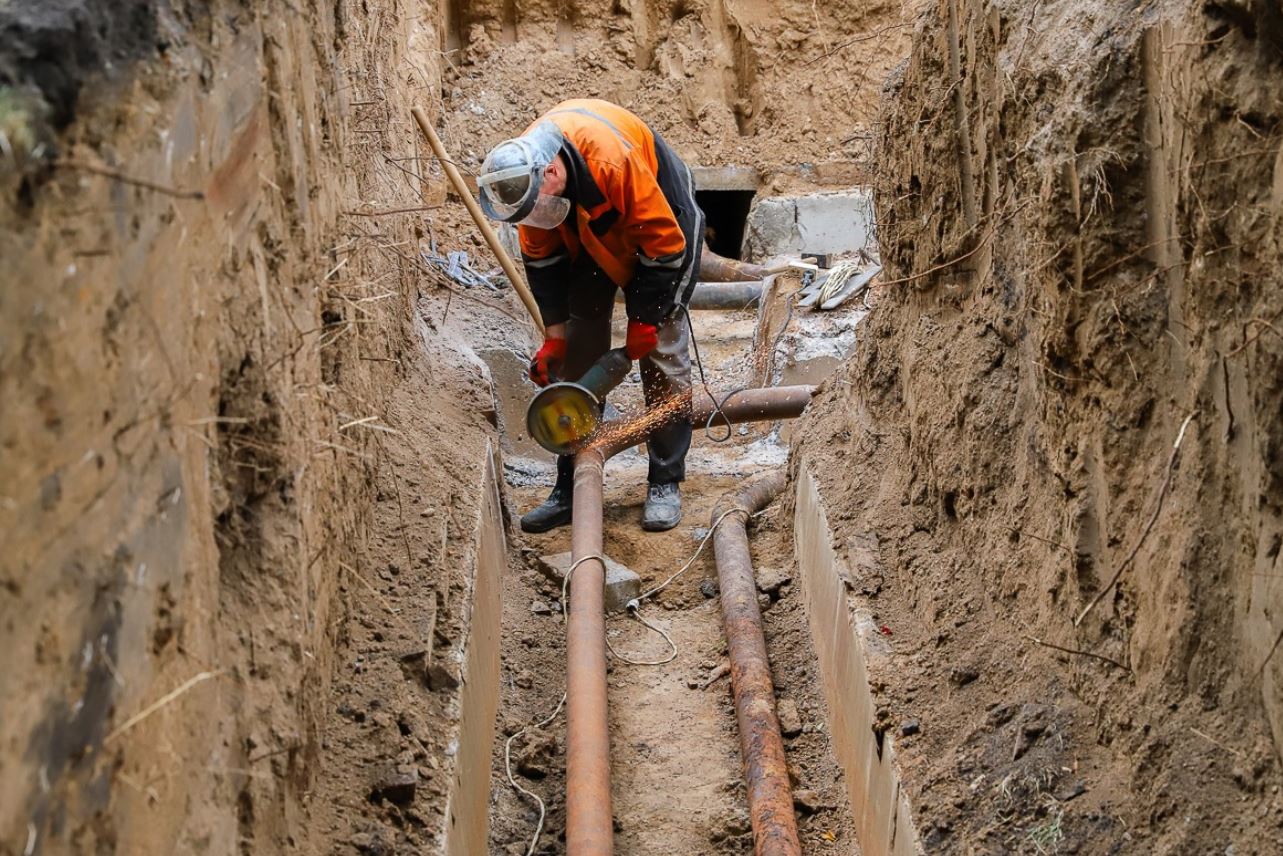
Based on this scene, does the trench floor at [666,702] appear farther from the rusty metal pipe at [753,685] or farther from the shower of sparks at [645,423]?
the shower of sparks at [645,423]

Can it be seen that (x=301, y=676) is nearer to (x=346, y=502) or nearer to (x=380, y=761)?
(x=380, y=761)

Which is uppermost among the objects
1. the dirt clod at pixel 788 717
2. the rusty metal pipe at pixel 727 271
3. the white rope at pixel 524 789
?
the rusty metal pipe at pixel 727 271

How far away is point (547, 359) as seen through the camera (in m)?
6.06

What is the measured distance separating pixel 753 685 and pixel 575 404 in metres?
1.75

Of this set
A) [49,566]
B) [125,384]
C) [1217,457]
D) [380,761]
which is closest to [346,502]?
[380,761]

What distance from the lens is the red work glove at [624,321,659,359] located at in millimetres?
5773

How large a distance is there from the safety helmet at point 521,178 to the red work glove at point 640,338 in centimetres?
75

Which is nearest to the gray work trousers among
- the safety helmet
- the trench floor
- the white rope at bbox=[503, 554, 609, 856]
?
the trench floor

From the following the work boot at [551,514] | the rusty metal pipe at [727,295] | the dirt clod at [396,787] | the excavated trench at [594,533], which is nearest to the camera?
the excavated trench at [594,533]

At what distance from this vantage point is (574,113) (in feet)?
17.7

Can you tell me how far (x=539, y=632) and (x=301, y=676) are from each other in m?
2.54

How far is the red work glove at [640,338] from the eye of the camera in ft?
18.9

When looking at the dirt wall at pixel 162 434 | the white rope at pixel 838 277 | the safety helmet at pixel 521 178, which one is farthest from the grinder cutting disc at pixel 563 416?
the white rope at pixel 838 277

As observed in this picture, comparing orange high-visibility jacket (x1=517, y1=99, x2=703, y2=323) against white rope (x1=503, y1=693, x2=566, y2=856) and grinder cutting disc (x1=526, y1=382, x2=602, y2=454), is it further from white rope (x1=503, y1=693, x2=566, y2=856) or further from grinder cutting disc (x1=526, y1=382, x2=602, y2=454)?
white rope (x1=503, y1=693, x2=566, y2=856)
